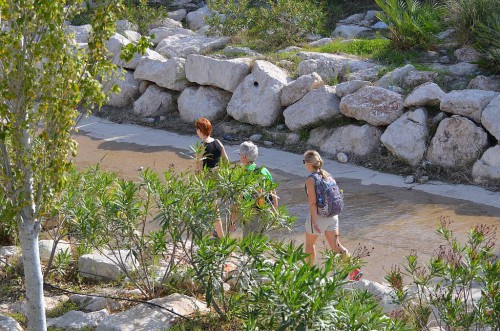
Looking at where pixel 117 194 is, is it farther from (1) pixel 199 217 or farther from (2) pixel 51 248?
(2) pixel 51 248

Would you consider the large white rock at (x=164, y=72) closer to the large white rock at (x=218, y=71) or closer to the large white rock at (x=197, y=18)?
the large white rock at (x=218, y=71)

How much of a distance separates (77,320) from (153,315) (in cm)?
71

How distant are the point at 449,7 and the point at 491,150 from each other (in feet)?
13.1

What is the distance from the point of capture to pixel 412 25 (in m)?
12.9

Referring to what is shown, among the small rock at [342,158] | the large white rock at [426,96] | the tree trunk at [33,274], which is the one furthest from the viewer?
the small rock at [342,158]

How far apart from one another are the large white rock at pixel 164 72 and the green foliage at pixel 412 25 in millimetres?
3555

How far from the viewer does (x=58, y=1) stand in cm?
458

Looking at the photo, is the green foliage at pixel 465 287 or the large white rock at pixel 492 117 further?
the large white rock at pixel 492 117

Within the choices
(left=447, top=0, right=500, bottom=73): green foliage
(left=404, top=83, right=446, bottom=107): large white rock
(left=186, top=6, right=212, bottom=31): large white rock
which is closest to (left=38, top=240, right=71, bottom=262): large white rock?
(left=404, top=83, right=446, bottom=107): large white rock

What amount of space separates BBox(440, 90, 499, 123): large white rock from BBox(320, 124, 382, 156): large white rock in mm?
1066

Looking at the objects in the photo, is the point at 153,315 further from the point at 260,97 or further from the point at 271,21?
the point at 271,21

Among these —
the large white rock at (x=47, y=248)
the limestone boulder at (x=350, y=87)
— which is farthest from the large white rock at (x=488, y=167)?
the large white rock at (x=47, y=248)

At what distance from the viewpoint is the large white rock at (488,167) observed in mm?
→ 9680

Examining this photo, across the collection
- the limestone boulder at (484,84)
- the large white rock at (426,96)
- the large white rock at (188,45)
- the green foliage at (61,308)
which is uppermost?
the large white rock at (188,45)
